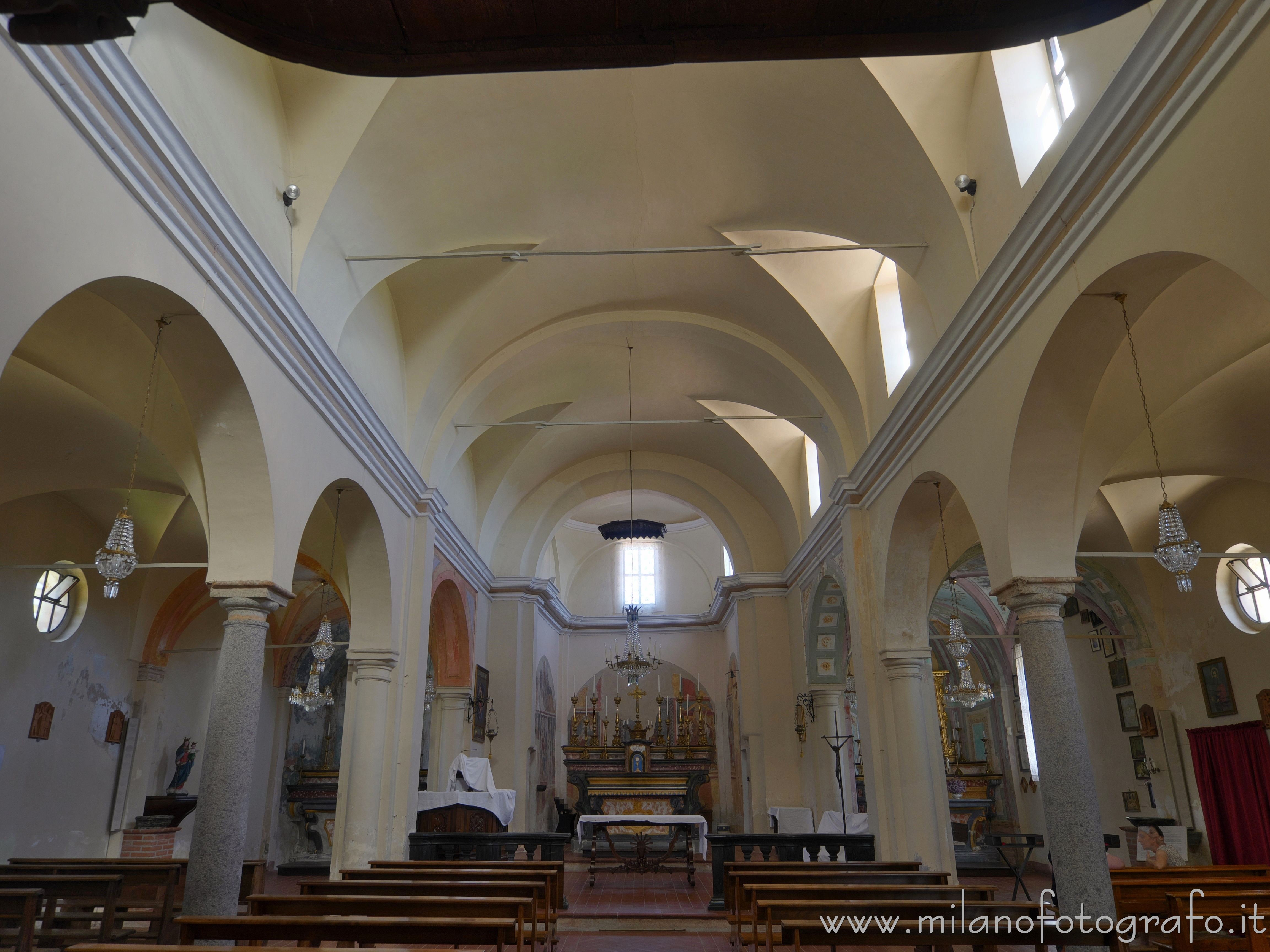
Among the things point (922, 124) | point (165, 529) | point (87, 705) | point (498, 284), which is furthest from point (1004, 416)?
point (87, 705)

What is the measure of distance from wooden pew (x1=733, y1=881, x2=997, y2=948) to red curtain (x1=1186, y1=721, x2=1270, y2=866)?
6.63m

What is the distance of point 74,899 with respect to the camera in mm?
7430

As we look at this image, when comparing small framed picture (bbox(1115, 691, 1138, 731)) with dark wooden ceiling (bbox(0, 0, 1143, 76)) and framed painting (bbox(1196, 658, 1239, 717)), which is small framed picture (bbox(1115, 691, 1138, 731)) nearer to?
framed painting (bbox(1196, 658, 1239, 717))

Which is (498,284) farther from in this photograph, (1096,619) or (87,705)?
(1096,619)

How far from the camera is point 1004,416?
7.05m

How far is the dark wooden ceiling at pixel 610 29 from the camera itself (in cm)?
171

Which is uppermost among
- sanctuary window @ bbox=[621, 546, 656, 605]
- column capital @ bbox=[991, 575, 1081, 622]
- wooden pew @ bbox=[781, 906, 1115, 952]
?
sanctuary window @ bbox=[621, 546, 656, 605]

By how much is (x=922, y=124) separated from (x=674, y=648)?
18557mm

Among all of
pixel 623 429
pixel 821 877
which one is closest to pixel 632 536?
pixel 623 429

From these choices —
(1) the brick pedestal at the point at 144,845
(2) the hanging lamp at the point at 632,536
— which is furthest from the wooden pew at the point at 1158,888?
(1) the brick pedestal at the point at 144,845

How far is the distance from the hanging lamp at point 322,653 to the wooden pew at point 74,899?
2.69 meters

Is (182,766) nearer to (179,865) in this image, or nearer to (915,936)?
(179,865)

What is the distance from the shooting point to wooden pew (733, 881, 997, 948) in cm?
618

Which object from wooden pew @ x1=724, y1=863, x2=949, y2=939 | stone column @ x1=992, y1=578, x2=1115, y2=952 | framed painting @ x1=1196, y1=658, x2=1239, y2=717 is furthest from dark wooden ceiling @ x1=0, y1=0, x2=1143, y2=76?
framed painting @ x1=1196, y1=658, x2=1239, y2=717
